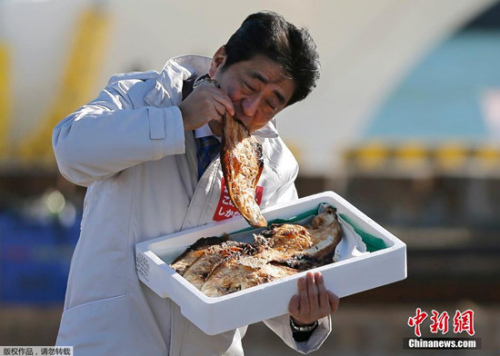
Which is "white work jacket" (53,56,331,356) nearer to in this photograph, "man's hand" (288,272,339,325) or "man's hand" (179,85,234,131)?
"man's hand" (179,85,234,131)

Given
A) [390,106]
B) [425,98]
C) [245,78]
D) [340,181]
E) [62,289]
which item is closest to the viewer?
[245,78]

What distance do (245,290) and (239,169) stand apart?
31 centimetres

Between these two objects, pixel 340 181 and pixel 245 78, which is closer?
pixel 245 78

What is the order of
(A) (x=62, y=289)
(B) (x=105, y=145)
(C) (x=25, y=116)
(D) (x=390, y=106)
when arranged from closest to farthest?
(B) (x=105, y=145), (A) (x=62, y=289), (C) (x=25, y=116), (D) (x=390, y=106)

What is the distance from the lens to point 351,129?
812cm

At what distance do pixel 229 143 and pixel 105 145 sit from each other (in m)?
0.29

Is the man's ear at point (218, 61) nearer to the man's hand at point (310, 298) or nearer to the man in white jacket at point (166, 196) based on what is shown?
the man in white jacket at point (166, 196)

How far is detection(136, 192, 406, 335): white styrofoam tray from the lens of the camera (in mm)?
1733

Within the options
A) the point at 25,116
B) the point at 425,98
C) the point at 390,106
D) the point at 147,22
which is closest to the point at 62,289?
the point at 25,116

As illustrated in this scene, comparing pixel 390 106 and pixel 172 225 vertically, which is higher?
pixel 172 225

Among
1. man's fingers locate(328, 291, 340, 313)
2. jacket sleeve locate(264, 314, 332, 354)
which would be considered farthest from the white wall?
man's fingers locate(328, 291, 340, 313)

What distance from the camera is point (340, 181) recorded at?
6.84 metres

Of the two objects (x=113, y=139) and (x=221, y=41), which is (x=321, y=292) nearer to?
(x=113, y=139)

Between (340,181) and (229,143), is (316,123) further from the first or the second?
(229,143)
